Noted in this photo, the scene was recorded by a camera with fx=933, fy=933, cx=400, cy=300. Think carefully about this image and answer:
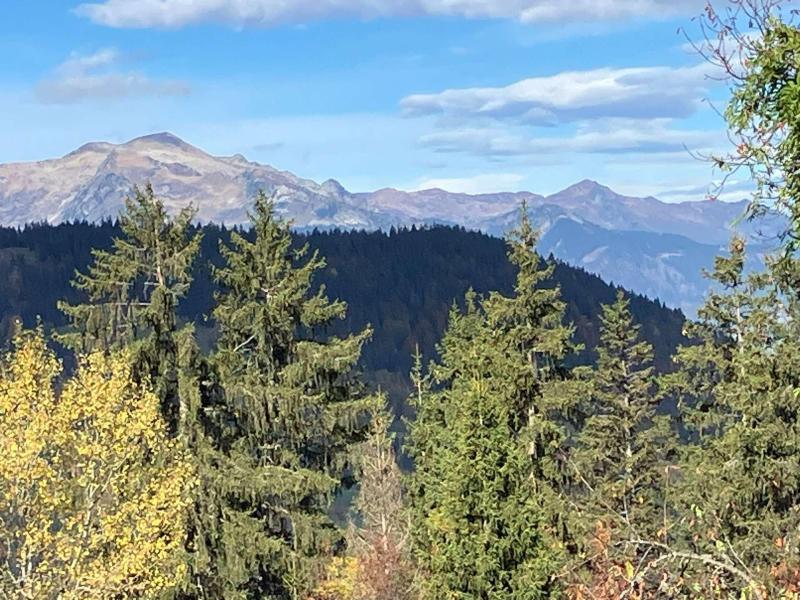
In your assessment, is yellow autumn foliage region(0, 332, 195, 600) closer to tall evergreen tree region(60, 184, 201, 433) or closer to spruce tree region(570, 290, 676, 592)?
tall evergreen tree region(60, 184, 201, 433)

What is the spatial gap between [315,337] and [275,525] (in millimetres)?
5922

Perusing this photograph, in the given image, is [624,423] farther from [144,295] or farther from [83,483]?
[83,483]

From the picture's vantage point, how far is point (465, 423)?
90.2ft

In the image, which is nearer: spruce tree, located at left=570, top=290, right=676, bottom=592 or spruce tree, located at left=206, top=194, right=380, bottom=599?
spruce tree, located at left=206, top=194, right=380, bottom=599

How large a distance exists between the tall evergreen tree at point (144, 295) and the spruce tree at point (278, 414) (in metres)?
1.50

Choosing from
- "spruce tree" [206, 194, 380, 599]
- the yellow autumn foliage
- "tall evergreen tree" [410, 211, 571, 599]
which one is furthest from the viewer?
"tall evergreen tree" [410, 211, 571, 599]

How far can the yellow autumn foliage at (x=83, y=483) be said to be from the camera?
70.0 feet

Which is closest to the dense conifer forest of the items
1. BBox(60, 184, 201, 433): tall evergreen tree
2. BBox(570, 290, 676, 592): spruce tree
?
BBox(60, 184, 201, 433): tall evergreen tree

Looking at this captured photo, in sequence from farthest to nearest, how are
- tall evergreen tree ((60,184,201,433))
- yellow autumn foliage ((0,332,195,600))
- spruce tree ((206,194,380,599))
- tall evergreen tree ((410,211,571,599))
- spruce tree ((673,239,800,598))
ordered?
tall evergreen tree ((410,211,571,599)) → spruce tree ((206,194,380,599)) → tall evergreen tree ((60,184,201,433)) → spruce tree ((673,239,800,598)) → yellow autumn foliage ((0,332,195,600))

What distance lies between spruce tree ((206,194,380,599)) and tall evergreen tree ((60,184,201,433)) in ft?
4.92

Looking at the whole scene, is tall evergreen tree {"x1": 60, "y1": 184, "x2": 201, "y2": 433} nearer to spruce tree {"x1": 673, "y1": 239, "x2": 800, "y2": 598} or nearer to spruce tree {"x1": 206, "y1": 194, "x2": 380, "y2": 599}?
spruce tree {"x1": 206, "y1": 194, "x2": 380, "y2": 599}

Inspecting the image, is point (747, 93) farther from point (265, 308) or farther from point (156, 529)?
point (265, 308)

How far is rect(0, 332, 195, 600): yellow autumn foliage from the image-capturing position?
21.3 meters

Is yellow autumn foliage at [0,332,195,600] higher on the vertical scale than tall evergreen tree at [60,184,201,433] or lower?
lower
